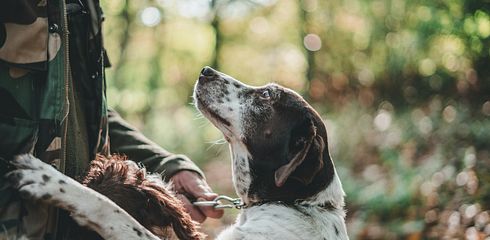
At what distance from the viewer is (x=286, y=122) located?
4.28 meters

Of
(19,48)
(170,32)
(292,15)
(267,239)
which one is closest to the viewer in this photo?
(19,48)

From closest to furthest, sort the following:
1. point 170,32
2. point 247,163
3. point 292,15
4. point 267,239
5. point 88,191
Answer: point 88,191, point 267,239, point 247,163, point 292,15, point 170,32

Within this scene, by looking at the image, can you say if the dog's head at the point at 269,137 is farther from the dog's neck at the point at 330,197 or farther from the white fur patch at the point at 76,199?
the white fur patch at the point at 76,199

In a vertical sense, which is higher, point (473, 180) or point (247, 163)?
point (247, 163)

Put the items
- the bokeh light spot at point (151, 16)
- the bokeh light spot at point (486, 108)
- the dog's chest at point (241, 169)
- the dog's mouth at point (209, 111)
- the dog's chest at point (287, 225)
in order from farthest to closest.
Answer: the bokeh light spot at point (151, 16) → the bokeh light spot at point (486, 108) → the dog's mouth at point (209, 111) → the dog's chest at point (241, 169) → the dog's chest at point (287, 225)

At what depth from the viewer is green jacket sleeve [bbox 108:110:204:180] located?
12.9ft

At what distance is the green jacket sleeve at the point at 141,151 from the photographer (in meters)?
3.92

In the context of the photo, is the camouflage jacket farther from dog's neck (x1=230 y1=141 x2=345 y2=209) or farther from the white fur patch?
dog's neck (x1=230 y1=141 x2=345 y2=209)

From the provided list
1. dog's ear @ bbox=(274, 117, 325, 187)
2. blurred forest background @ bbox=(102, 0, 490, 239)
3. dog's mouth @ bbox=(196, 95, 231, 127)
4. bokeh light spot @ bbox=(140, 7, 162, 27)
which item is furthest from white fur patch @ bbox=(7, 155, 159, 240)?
bokeh light spot @ bbox=(140, 7, 162, 27)

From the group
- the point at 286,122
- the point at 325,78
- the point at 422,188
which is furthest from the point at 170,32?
the point at 286,122

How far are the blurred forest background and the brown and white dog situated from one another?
1.37 m

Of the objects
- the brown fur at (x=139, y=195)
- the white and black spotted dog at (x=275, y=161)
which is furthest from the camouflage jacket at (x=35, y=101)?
the white and black spotted dog at (x=275, y=161)

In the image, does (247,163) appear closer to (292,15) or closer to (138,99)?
(138,99)

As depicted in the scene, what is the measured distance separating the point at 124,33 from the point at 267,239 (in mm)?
19168
